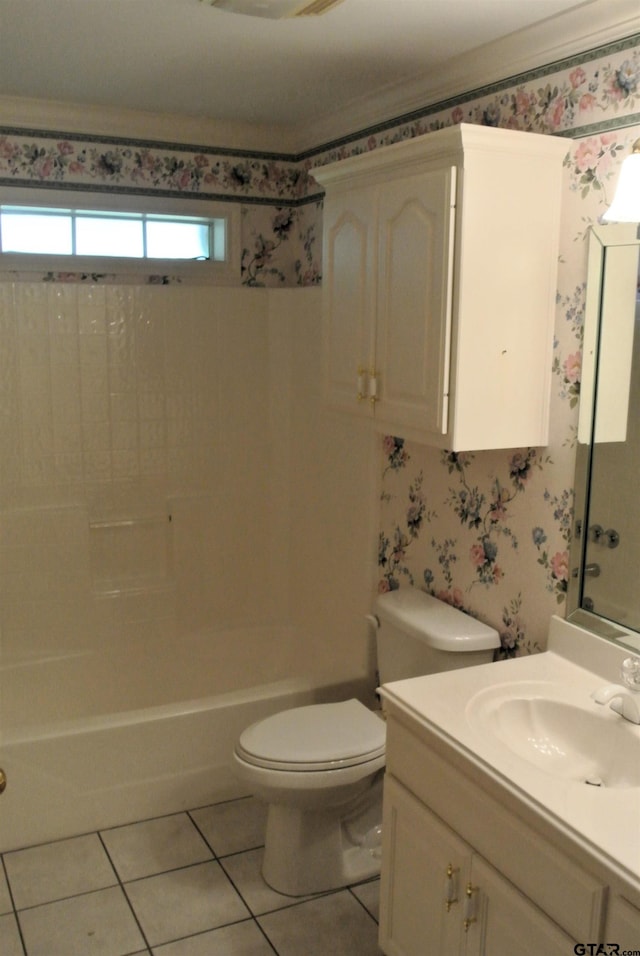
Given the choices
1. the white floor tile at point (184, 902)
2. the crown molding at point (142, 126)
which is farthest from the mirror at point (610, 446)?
the crown molding at point (142, 126)

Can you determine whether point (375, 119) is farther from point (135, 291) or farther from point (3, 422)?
point (3, 422)

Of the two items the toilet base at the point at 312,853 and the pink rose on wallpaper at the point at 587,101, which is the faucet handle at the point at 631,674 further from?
the pink rose on wallpaper at the point at 587,101

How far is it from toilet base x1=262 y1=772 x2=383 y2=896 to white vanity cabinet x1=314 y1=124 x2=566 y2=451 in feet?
3.66

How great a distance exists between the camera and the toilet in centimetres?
233

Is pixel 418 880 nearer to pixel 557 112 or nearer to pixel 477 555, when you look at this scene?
pixel 477 555

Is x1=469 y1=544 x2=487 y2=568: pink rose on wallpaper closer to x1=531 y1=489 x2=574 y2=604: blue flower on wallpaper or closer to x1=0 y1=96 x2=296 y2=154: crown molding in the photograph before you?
x1=531 y1=489 x2=574 y2=604: blue flower on wallpaper

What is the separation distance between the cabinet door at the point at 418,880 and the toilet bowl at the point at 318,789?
1.13ft

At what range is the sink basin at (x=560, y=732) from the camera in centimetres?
176

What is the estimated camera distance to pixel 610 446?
203 centimetres

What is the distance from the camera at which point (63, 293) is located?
311 cm

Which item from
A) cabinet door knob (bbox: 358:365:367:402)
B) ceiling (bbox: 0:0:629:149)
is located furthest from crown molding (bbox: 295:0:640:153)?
cabinet door knob (bbox: 358:365:367:402)

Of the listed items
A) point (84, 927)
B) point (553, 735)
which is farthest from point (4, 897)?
point (553, 735)

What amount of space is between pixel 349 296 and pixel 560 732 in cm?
→ 127

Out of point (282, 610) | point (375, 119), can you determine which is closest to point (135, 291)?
point (375, 119)
